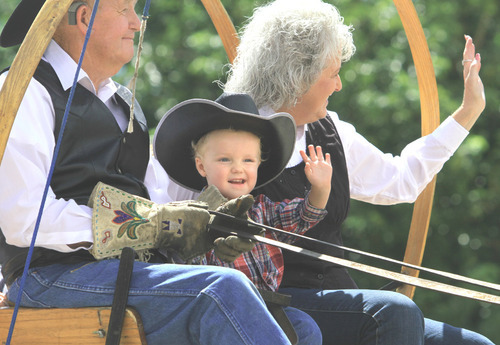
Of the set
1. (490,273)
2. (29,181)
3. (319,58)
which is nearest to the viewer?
(29,181)

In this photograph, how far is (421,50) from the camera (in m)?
3.61

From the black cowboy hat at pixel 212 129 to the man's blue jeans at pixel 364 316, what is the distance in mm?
451

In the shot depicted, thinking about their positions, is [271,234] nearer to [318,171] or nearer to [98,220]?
[318,171]

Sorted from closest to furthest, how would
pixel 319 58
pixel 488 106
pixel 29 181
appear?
1. pixel 29 181
2. pixel 319 58
3. pixel 488 106

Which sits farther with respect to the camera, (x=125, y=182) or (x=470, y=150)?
(x=470, y=150)

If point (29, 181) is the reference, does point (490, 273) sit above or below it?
below

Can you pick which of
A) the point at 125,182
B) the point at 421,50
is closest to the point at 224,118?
the point at 125,182

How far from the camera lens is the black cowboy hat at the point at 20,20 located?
114 inches

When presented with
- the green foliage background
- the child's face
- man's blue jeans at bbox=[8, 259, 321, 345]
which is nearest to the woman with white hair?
the child's face

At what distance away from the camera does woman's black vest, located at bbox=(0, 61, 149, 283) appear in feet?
8.43

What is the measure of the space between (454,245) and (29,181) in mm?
5694

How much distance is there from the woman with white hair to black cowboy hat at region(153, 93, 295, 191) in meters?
0.17

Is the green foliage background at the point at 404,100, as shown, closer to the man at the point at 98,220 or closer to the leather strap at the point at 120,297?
the man at the point at 98,220

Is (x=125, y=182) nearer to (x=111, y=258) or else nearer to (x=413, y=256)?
(x=111, y=258)
